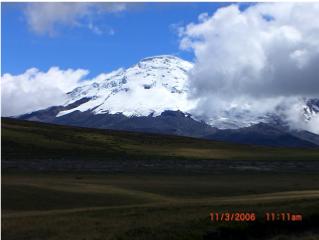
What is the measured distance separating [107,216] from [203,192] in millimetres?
25485

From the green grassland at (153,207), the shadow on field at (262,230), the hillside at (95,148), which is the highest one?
the hillside at (95,148)

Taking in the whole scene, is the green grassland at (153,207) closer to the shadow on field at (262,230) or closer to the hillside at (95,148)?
the shadow on field at (262,230)

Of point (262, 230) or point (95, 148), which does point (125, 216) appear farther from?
point (95, 148)

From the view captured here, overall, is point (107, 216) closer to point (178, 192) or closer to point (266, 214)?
point (266, 214)

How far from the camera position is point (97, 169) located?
89.0m

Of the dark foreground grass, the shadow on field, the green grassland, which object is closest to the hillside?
the green grassland

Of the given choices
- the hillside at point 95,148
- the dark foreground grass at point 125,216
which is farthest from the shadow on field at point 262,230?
the hillside at point 95,148

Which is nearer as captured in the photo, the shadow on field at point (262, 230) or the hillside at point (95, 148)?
the shadow on field at point (262, 230)

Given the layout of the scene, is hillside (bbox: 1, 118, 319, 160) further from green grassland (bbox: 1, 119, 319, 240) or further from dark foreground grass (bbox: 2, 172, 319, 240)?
dark foreground grass (bbox: 2, 172, 319, 240)

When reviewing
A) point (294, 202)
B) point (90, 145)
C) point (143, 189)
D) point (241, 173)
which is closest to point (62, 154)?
point (90, 145)

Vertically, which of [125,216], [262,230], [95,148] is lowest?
[262,230]

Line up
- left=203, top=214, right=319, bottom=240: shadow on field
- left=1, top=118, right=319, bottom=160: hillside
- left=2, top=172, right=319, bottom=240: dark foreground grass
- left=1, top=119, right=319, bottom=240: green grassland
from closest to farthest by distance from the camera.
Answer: left=2, top=172, right=319, bottom=240: dark foreground grass → left=1, top=119, right=319, bottom=240: green grassland → left=203, top=214, right=319, bottom=240: shadow on field → left=1, top=118, right=319, bottom=160: hillside

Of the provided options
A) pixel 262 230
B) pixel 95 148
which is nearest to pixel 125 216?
pixel 262 230

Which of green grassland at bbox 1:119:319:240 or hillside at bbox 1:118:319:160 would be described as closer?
green grassland at bbox 1:119:319:240
